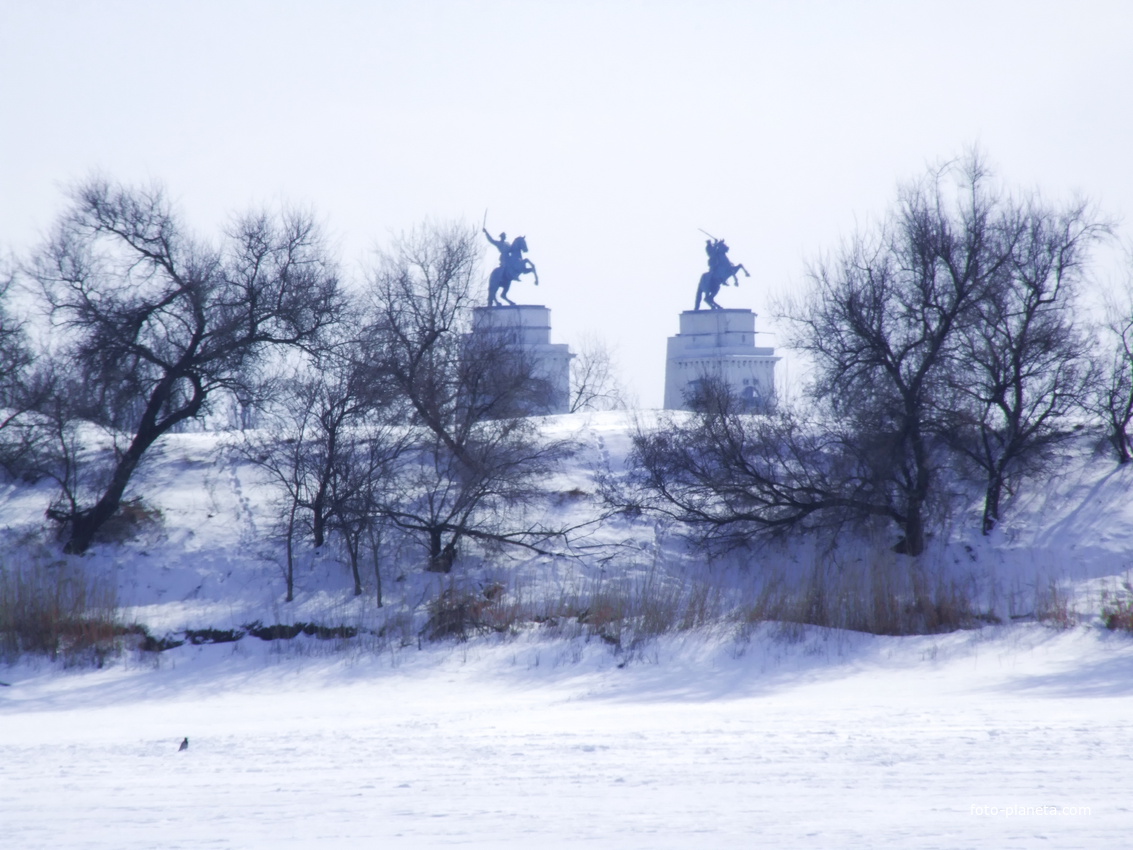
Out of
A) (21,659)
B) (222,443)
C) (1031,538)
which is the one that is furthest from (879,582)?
(222,443)

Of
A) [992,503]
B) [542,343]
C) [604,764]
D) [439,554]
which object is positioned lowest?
[604,764]

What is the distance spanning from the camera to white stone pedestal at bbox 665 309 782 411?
116ft

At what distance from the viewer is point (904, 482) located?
2150cm

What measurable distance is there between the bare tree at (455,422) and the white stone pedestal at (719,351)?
12629 millimetres

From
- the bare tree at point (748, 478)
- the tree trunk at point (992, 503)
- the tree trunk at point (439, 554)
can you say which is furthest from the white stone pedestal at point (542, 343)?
the tree trunk at point (992, 503)

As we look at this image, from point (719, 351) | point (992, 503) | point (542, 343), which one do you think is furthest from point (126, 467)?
point (719, 351)

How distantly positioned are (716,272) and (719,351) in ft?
9.25

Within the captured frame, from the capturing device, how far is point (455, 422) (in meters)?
21.4

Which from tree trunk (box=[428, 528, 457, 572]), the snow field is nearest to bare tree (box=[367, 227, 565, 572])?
tree trunk (box=[428, 528, 457, 572])

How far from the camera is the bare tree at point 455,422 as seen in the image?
64.2 ft

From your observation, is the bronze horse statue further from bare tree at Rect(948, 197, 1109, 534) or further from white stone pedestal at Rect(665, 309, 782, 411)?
bare tree at Rect(948, 197, 1109, 534)

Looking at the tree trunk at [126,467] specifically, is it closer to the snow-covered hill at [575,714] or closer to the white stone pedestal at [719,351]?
the snow-covered hill at [575,714]

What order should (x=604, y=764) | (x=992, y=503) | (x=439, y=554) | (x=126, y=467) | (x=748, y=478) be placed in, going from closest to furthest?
1. (x=604, y=764)
2. (x=439, y=554)
3. (x=126, y=467)
4. (x=748, y=478)
5. (x=992, y=503)

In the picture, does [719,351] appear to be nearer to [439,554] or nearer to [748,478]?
[748,478]
